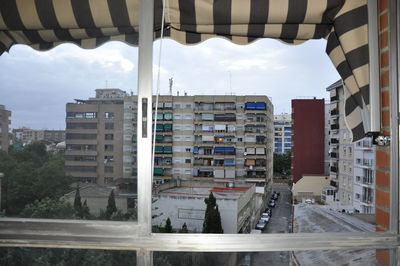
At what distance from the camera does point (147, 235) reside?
35.6 inches

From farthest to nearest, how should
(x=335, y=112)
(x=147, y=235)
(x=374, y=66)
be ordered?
(x=335, y=112) → (x=374, y=66) → (x=147, y=235)

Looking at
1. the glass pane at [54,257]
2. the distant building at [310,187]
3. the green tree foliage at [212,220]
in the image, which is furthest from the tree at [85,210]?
the distant building at [310,187]

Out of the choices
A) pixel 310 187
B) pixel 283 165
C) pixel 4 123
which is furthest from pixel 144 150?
pixel 283 165

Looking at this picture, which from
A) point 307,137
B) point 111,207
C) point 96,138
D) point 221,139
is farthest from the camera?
point 307,137

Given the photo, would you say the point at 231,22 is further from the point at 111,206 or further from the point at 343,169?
the point at 343,169

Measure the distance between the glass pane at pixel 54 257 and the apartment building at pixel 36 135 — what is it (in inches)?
20.7

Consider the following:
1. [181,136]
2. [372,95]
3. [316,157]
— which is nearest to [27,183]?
[372,95]

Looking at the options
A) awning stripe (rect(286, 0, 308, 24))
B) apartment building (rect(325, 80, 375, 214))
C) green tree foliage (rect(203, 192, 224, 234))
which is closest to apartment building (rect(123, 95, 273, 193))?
apartment building (rect(325, 80, 375, 214))

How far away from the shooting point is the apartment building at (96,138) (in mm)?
1351

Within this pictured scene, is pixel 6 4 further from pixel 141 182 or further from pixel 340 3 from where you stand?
pixel 340 3

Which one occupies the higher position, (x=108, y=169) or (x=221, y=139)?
(x=221, y=139)

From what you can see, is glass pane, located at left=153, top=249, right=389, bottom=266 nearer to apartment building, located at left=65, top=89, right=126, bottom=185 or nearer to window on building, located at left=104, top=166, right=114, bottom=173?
apartment building, located at left=65, top=89, right=126, bottom=185

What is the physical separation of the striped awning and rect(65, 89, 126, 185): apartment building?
1.06 feet

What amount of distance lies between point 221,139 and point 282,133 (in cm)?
1572
